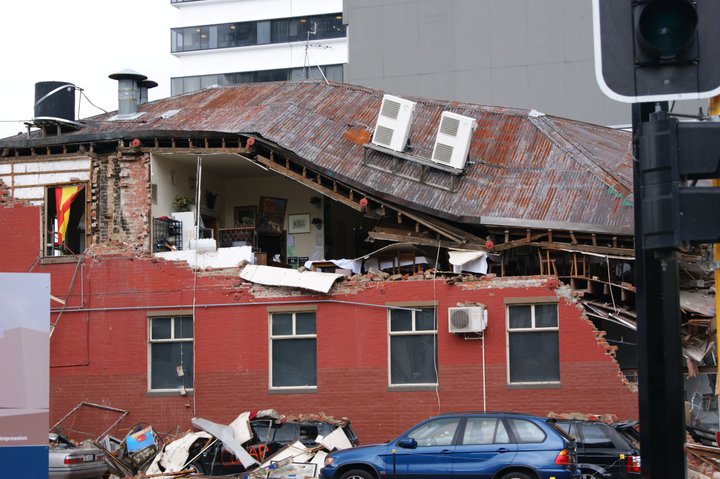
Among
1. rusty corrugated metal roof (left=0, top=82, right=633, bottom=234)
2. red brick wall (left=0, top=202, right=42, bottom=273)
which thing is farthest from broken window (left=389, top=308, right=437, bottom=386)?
red brick wall (left=0, top=202, right=42, bottom=273)

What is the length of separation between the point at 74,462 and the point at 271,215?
35.2ft

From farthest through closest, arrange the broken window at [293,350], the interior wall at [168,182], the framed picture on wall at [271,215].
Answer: the framed picture on wall at [271,215], the interior wall at [168,182], the broken window at [293,350]

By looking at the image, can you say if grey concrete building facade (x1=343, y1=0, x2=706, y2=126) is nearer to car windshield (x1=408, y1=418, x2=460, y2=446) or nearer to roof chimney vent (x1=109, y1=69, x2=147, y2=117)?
roof chimney vent (x1=109, y1=69, x2=147, y2=117)

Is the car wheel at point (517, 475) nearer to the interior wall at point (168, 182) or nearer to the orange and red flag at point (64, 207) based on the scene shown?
the interior wall at point (168, 182)

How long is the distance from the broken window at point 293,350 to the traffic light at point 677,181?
741 inches

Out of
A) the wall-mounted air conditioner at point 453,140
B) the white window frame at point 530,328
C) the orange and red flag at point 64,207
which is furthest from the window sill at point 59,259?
the white window frame at point 530,328

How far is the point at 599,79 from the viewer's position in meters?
5.20

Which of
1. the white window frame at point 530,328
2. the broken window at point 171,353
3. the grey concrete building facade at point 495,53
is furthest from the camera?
the grey concrete building facade at point 495,53

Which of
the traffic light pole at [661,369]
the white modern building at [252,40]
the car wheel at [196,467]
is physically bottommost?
the car wheel at [196,467]

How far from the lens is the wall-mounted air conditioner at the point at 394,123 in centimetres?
2455

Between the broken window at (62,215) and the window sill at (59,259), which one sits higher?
the broken window at (62,215)

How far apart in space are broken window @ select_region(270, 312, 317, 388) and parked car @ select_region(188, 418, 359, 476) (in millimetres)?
2264

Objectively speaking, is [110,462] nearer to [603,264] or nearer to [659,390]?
[603,264]

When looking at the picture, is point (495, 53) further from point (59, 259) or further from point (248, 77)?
point (59, 259)
